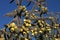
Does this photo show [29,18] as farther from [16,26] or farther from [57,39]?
[57,39]

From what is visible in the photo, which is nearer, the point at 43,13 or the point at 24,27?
the point at 24,27

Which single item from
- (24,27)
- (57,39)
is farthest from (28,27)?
(57,39)

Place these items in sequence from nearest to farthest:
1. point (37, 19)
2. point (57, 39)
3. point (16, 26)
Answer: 1. point (16, 26)
2. point (37, 19)
3. point (57, 39)

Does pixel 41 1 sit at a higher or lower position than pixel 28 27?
higher

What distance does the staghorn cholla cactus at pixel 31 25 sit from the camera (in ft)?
10.4

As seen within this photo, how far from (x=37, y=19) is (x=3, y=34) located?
0.50 meters

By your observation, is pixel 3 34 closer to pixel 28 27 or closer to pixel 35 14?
pixel 28 27

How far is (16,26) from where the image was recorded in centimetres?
318

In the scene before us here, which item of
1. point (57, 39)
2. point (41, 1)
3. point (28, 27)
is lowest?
point (57, 39)

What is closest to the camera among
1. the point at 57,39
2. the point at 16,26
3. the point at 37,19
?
the point at 16,26

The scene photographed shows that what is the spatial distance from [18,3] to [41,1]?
0.33 meters

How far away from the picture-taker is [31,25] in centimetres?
336

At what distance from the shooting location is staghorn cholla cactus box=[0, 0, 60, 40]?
10.4 feet

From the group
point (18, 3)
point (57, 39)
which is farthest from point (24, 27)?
point (57, 39)
